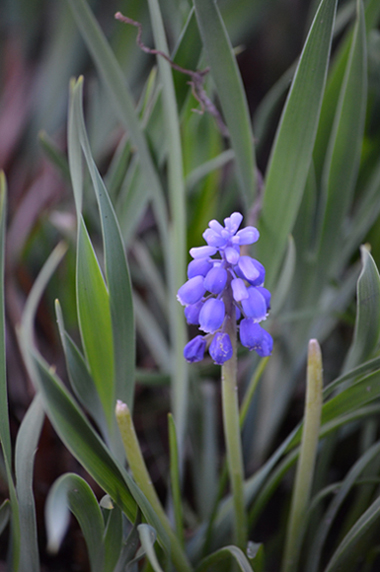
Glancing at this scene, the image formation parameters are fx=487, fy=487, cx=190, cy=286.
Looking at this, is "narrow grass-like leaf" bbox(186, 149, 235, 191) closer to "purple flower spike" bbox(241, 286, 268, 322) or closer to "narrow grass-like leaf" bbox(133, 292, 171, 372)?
"narrow grass-like leaf" bbox(133, 292, 171, 372)

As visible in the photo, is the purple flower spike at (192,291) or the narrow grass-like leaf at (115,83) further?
the narrow grass-like leaf at (115,83)

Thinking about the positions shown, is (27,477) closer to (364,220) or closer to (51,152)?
(51,152)

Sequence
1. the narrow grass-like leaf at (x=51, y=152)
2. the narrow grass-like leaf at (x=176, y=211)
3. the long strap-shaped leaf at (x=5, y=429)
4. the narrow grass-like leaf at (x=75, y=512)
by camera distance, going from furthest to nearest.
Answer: the narrow grass-like leaf at (x=51, y=152) → the narrow grass-like leaf at (x=176, y=211) → the long strap-shaped leaf at (x=5, y=429) → the narrow grass-like leaf at (x=75, y=512)

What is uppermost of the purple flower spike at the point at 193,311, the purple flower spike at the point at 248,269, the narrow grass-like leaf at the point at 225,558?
the purple flower spike at the point at 248,269

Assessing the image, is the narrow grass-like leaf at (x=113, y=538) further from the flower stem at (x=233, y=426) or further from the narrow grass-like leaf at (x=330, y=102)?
the narrow grass-like leaf at (x=330, y=102)

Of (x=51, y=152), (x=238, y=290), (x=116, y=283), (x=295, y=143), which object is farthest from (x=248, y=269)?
(x=51, y=152)

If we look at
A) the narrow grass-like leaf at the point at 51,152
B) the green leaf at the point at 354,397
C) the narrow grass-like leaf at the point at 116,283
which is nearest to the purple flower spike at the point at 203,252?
the narrow grass-like leaf at the point at 116,283
